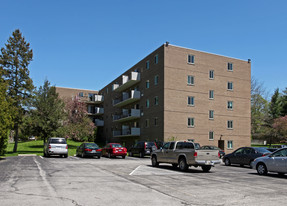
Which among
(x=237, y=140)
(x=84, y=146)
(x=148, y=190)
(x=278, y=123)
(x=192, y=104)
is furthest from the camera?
(x=278, y=123)

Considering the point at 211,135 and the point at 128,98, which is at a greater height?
the point at 128,98

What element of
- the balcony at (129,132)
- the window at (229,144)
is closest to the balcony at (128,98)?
the balcony at (129,132)

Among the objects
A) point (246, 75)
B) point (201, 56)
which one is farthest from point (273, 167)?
point (246, 75)

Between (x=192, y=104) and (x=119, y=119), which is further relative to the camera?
(x=119, y=119)

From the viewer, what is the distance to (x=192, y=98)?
4016cm

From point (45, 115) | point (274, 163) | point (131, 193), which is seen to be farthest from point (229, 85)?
point (131, 193)

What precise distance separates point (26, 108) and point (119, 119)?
15.9 m

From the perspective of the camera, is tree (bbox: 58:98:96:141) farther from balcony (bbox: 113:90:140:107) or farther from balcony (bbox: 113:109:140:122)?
balcony (bbox: 113:90:140:107)

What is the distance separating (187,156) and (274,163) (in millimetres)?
4425

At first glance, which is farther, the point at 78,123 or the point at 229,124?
the point at 78,123

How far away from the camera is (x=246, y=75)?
4481 centimetres

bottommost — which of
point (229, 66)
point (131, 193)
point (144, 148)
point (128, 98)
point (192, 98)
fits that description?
point (131, 193)

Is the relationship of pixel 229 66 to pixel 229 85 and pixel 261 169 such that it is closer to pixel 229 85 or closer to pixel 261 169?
pixel 229 85

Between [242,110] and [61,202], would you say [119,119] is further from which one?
[61,202]
